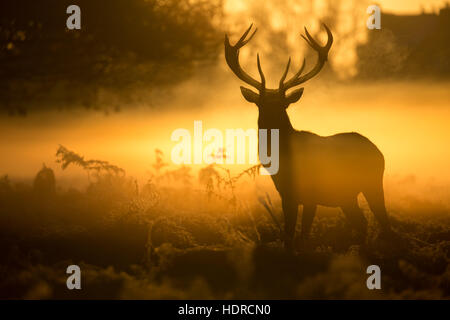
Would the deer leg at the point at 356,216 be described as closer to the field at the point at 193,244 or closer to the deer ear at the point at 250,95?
the field at the point at 193,244

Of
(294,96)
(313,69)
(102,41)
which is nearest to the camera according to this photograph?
(294,96)

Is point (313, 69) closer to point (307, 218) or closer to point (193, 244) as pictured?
point (307, 218)

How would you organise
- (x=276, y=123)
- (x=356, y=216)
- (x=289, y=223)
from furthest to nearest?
(x=356, y=216)
(x=276, y=123)
(x=289, y=223)

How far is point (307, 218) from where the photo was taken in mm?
8031

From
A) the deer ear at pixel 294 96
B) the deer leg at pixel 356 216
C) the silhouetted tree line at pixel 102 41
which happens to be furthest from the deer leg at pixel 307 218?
the silhouetted tree line at pixel 102 41

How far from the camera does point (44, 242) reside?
8.96 m

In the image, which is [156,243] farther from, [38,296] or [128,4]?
[128,4]

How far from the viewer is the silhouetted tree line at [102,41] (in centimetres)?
977

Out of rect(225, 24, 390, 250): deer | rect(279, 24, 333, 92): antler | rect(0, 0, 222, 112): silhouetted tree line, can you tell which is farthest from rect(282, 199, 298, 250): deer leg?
rect(0, 0, 222, 112): silhouetted tree line

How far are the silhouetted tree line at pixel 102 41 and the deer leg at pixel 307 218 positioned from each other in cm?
319

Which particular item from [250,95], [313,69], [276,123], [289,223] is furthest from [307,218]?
[313,69]

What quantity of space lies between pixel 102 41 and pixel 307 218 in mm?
4169

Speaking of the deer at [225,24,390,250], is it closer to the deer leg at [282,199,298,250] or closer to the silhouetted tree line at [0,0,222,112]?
the deer leg at [282,199,298,250]

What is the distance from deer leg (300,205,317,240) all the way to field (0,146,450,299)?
19 centimetres
